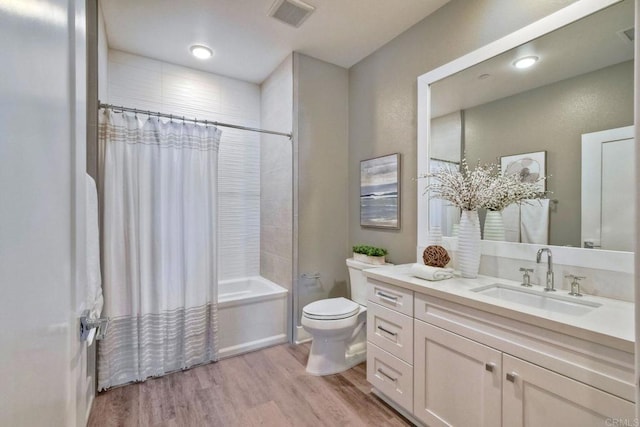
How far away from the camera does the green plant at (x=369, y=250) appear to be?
249 cm

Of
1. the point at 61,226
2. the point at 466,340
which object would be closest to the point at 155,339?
the point at 61,226

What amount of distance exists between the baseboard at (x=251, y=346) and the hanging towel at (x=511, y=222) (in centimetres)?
205

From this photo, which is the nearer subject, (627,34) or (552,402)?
(552,402)

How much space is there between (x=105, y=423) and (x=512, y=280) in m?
2.50

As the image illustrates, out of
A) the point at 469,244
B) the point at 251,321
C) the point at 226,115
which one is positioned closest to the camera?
Answer: the point at 469,244

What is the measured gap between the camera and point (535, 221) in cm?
164

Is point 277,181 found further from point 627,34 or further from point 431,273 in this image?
point 627,34

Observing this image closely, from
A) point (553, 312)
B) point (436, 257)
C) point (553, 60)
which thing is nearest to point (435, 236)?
point (436, 257)

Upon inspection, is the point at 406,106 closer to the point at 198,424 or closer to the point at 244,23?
the point at 244,23

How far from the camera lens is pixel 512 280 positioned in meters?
1.72

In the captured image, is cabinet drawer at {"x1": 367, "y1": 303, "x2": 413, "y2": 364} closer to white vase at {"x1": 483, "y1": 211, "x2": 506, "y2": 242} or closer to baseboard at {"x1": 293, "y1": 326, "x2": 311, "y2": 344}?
white vase at {"x1": 483, "y1": 211, "x2": 506, "y2": 242}

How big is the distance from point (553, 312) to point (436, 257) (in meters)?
0.72

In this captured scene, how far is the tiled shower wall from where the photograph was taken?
2.80 m

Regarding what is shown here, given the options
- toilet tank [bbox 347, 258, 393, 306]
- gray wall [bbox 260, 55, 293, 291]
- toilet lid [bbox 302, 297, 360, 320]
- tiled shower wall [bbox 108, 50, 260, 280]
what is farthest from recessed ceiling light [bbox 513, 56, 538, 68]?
tiled shower wall [bbox 108, 50, 260, 280]
